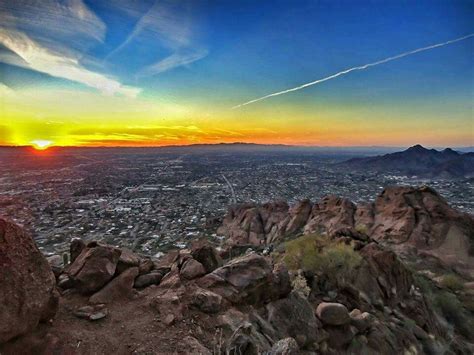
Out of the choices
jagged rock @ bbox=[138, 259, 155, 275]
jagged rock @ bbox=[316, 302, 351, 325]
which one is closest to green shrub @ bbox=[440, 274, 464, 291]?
jagged rock @ bbox=[316, 302, 351, 325]

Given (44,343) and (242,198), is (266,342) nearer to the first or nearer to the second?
(44,343)

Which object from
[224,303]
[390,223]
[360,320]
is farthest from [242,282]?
[390,223]

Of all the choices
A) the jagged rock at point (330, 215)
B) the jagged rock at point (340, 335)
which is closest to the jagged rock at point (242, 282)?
the jagged rock at point (340, 335)

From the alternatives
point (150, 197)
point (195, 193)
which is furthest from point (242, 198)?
point (150, 197)

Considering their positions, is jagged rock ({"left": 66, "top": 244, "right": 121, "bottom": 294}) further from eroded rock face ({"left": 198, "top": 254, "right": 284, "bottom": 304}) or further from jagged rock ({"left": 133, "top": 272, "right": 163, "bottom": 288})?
eroded rock face ({"left": 198, "top": 254, "right": 284, "bottom": 304})

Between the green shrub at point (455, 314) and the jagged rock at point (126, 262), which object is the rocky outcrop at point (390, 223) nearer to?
the green shrub at point (455, 314)
